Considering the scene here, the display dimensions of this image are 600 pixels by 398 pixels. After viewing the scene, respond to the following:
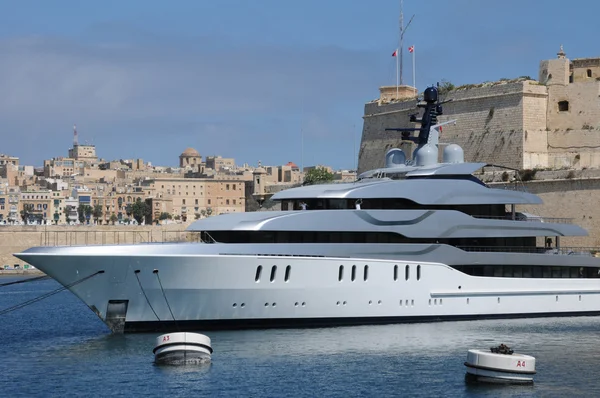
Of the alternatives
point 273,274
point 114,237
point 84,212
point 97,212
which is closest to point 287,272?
point 273,274

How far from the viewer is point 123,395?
21016 millimetres

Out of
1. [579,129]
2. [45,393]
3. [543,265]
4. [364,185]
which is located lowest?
[45,393]

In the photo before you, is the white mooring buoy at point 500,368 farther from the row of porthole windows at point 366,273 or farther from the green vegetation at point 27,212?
the green vegetation at point 27,212

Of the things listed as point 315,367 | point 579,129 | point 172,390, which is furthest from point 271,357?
point 579,129

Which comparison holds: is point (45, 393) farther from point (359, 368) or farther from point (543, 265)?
point (543, 265)

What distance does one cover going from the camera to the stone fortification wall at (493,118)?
163 feet

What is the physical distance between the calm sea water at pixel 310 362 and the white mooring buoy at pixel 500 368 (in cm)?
28

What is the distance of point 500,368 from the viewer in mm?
22406

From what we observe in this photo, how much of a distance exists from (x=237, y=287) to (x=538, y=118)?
2592 cm

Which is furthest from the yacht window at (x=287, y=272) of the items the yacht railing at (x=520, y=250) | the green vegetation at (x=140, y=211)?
the green vegetation at (x=140, y=211)

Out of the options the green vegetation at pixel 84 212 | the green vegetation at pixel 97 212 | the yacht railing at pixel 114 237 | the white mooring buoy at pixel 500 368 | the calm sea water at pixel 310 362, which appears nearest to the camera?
the calm sea water at pixel 310 362

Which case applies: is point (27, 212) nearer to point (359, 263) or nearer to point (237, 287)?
point (359, 263)

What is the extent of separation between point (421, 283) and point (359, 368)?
6.87m

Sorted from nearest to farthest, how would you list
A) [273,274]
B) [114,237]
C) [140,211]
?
[273,274] < [114,237] < [140,211]
